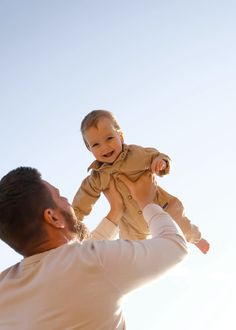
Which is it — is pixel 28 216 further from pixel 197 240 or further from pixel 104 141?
pixel 197 240

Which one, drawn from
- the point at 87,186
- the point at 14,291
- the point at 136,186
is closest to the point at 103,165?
the point at 87,186

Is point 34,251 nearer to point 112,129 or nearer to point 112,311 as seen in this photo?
point 112,311

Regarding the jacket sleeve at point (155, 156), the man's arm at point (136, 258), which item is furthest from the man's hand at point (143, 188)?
the man's arm at point (136, 258)

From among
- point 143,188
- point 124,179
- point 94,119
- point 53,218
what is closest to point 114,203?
point 124,179

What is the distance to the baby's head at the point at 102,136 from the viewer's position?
4.52 metres

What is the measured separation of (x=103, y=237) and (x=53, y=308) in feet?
6.56

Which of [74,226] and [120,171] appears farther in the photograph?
[120,171]

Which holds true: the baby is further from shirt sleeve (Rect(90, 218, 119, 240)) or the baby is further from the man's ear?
the man's ear

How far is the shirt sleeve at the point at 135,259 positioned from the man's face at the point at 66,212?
391mm

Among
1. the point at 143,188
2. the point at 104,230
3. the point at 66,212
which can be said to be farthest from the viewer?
the point at 104,230

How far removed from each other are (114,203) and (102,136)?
0.72 m

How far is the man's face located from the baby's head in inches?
71.0

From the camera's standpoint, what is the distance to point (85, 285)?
2172mm

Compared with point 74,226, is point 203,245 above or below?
below
